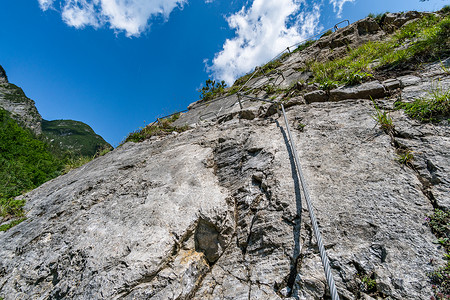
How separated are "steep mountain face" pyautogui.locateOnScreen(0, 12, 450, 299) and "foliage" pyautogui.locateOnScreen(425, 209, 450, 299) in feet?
0.19

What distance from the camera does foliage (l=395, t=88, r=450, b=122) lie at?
9.94ft

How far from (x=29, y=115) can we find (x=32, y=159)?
7784cm

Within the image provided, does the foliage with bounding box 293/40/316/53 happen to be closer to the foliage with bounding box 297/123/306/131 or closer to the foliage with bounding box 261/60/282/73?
the foliage with bounding box 261/60/282/73

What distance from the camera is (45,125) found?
91.1 meters

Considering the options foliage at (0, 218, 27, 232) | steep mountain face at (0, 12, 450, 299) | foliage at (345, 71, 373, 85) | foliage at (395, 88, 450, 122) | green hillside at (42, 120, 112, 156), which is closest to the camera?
steep mountain face at (0, 12, 450, 299)

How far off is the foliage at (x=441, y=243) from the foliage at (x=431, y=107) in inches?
74.0

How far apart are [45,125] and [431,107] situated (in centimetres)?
12373

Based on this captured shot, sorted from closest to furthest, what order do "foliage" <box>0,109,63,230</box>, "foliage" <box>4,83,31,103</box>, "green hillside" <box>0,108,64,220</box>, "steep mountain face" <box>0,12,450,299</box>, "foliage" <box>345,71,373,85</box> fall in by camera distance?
"steep mountain face" <box>0,12,450,299</box> < "foliage" <box>345,71,373,85</box> < "foliage" <box>0,109,63,230</box> < "green hillside" <box>0,108,64,220</box> < "foliage" <box>4,83,31,103</box>

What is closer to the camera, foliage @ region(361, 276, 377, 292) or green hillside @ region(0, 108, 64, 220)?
foliage @ region(361, 276, 377, 292)

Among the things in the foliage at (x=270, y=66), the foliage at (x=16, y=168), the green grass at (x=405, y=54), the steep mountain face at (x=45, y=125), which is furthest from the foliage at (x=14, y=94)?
the green grass at (x=405, y=54)

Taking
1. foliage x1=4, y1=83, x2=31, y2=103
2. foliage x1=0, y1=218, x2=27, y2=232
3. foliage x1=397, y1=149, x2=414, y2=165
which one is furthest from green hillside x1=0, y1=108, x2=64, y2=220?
foliage x1=4, y1=83, x2=31, y2=103

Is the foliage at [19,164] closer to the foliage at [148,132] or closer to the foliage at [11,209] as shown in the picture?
the foliage at [11,209]

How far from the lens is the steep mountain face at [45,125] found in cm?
6387

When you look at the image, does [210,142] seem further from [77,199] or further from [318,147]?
[77,199]
